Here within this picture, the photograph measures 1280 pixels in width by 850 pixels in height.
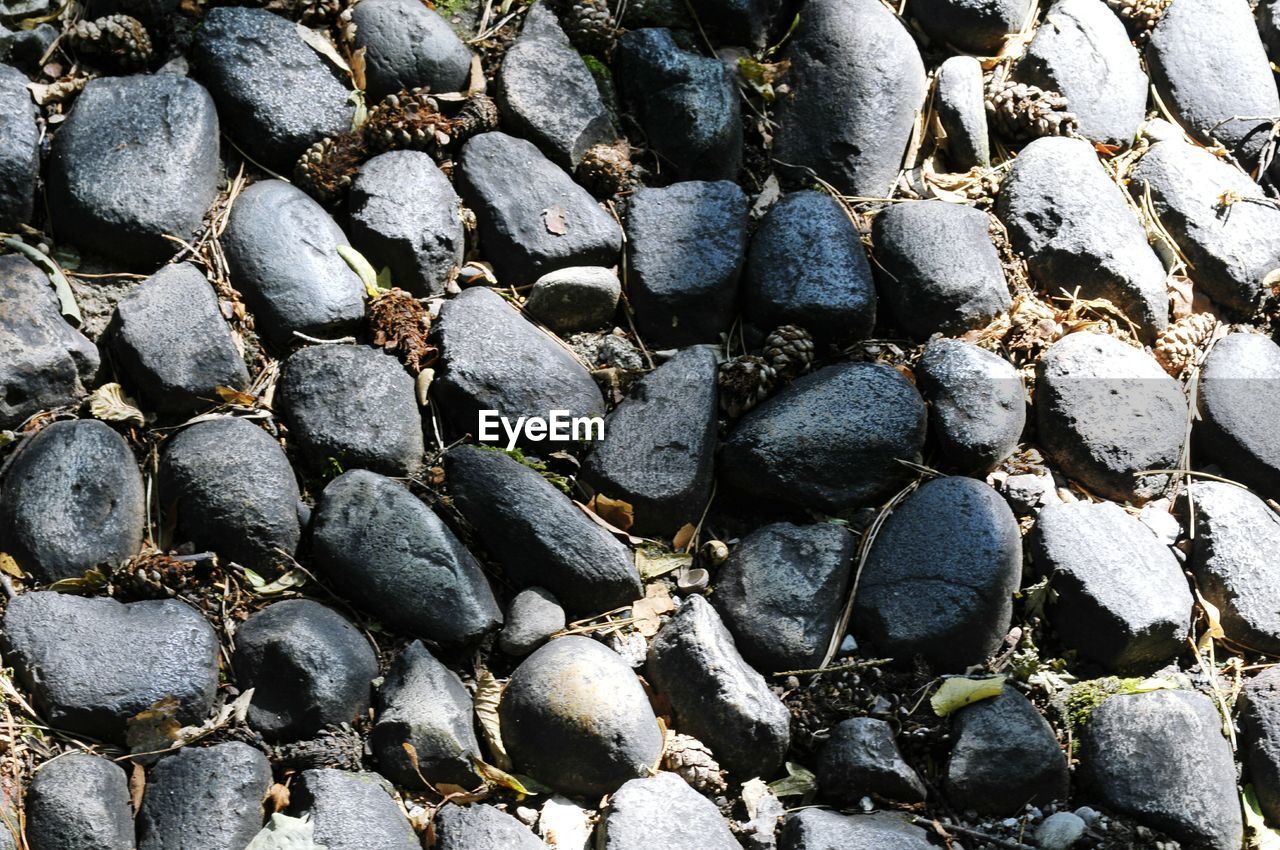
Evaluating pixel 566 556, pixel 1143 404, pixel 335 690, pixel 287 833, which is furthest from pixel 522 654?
pixel 1143 404

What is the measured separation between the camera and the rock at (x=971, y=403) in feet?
9.43

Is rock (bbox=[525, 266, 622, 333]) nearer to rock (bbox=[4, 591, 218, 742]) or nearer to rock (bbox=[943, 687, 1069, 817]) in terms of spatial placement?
rock (bbox=[4, 591, 218, 742])

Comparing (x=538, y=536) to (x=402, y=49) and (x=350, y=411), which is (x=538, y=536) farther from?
(x=402, y=49)

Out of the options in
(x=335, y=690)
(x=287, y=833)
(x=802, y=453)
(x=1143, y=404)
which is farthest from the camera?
(x=1143, y=404)

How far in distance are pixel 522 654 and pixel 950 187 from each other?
177 cm

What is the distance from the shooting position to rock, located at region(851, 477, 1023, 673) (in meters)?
2.68

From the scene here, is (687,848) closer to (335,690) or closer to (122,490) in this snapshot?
(335,690)

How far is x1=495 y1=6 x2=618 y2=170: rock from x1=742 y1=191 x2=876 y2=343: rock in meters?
0.53

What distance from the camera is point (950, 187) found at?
3305 mm

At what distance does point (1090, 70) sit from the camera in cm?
352

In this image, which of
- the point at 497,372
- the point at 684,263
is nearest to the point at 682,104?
the point at 684,263

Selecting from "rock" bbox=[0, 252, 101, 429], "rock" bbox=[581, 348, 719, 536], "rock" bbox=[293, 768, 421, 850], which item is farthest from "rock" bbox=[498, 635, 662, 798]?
"rock" bbox=[0, 252, 101, 429]

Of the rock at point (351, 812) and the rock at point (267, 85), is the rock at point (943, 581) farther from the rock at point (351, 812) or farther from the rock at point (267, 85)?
the rock at point (267, 85)

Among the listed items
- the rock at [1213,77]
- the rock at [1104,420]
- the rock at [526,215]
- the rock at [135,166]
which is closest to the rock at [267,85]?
the rock at [135,166]
